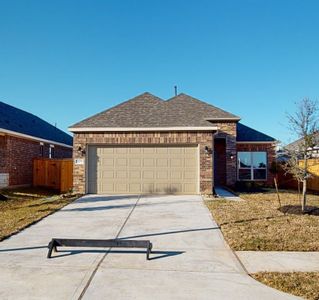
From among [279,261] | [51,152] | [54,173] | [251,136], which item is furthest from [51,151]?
[279,261]

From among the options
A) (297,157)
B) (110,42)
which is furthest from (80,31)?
(297,157)

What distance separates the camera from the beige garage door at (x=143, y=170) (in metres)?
14.2

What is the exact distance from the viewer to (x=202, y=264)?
5.22 metres

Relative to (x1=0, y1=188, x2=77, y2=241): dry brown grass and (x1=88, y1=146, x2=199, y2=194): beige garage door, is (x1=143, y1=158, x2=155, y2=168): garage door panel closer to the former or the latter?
(x1=88, y1=146, x2=199, y2=194): beige garage door

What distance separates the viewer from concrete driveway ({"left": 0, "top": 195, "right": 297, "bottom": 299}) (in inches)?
160

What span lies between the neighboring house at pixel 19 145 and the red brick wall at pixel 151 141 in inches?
203

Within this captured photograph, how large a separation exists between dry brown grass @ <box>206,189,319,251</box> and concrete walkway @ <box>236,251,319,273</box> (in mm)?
278

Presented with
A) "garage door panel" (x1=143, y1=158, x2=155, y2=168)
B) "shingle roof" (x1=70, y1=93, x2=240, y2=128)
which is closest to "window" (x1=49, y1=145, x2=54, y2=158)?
"shingle roof" (x1=70, y1=93, x2=240, y2=128)

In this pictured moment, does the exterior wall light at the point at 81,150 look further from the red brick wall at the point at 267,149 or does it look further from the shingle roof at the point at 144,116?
the red brick wall at the point at 267,149

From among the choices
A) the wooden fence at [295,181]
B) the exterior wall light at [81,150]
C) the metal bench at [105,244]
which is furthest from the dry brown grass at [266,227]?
the wooden fence at [295,181]

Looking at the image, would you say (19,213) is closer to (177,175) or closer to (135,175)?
(135,175)

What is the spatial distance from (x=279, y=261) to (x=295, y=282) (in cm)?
98

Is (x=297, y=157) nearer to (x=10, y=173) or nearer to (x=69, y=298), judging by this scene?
(x=69, y=298)

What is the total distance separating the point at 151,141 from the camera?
561 inches
